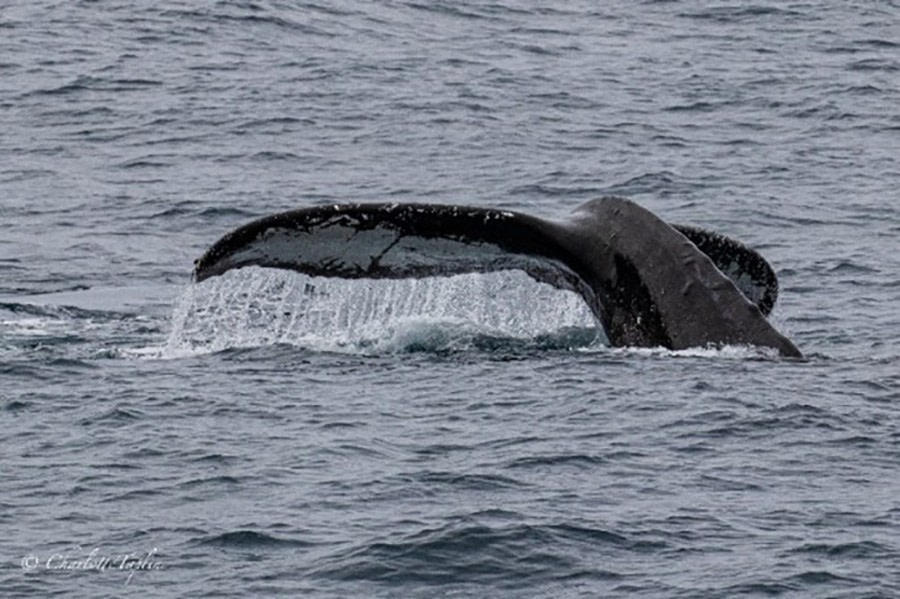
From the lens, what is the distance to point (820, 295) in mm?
17953

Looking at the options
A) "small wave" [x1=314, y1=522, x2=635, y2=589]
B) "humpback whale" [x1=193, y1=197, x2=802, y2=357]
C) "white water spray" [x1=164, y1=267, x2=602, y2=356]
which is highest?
"humpback whale" [x1=193, y1=197, x2=802, y2=357]

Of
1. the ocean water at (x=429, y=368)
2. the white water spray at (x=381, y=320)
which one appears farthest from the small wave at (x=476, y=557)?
the white water spray at (x=381, y=320)

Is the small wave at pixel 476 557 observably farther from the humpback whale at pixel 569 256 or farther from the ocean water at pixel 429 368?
the humpback whale at pixel 569 256

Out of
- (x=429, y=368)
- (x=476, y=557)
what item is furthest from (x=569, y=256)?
(x=476, y=557)

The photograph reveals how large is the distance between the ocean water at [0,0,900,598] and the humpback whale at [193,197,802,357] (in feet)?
1.01

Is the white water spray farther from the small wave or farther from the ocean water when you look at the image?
the small wave

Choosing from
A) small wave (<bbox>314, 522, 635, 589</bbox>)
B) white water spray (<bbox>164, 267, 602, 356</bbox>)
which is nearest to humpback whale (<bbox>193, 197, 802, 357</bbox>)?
white water spray (<bbox>164, 267, 602, 356</bbox>)

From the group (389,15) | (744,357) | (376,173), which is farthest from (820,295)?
(389,15)

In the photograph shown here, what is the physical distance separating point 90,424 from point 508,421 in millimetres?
2227

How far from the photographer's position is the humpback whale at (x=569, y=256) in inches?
478

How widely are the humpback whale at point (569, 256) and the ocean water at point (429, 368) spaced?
0.31 m

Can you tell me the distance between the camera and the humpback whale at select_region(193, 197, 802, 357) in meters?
12.1

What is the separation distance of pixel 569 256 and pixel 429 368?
1720 millimetres

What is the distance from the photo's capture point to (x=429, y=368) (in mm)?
13992
